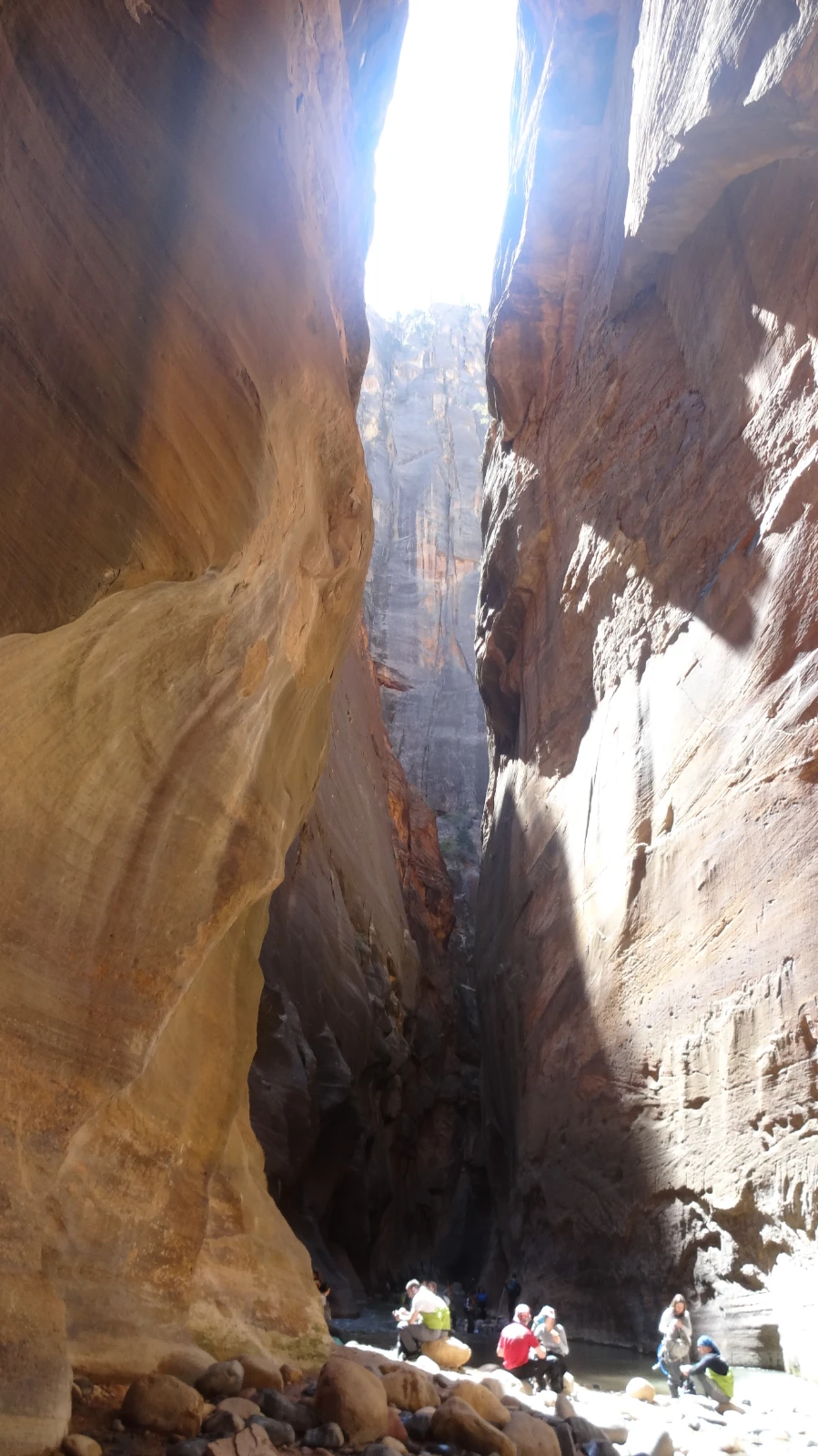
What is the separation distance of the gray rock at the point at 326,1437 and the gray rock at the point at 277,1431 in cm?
8

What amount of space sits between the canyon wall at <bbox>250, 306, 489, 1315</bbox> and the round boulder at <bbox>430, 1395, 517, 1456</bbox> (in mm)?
9545

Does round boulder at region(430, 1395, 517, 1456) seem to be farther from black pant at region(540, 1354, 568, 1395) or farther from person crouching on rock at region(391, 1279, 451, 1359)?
person crouching on rock at region(391, 1279, 451, 1359)

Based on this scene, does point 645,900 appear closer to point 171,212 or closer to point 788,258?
point 788,258

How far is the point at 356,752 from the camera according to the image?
20656mm

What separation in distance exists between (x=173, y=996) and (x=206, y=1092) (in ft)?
4.43

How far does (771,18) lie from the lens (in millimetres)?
9547

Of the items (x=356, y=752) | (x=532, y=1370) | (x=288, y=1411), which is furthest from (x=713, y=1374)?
(x=356, y=752)

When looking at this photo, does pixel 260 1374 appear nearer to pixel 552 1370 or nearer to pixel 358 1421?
pixel 358 1421

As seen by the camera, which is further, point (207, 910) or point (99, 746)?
point (207, 910)

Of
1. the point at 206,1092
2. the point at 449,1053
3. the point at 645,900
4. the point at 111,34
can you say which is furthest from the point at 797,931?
the point at 449,1053

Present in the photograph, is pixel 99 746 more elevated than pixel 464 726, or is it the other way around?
pixel 464 726

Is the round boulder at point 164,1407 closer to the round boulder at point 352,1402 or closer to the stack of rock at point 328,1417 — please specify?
the stack of rock at point 328,1417

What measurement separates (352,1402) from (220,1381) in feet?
2.38

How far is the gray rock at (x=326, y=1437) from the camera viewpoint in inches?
173
